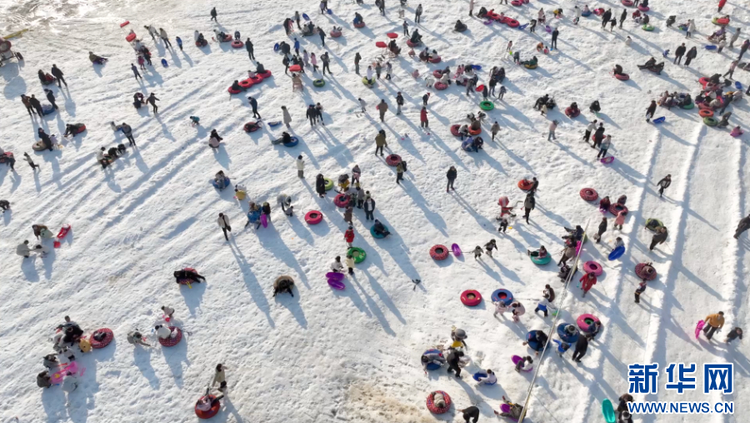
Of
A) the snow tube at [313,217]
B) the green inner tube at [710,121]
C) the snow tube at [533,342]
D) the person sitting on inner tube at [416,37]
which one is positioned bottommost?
the snow tube at [533,342]

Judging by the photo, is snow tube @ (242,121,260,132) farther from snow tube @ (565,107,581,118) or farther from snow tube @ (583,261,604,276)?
snow tube @ (583,261,604,276)

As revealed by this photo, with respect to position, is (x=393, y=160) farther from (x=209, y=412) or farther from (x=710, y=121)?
(x=710, y=121)

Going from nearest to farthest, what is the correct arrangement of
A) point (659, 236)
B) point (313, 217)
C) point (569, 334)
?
point (569, 334) → point (659, 236) → point (313, 217)

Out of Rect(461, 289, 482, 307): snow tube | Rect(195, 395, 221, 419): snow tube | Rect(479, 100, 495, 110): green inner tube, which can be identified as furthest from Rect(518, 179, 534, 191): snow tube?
Rect(195, 395, 221, 419): snow tube

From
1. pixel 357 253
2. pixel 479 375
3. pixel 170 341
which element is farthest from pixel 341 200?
pixel 479 375

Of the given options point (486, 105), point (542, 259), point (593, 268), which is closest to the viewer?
point (593, 268)

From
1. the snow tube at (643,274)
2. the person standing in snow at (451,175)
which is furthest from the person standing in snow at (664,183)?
the person standing in snow at (451,175)

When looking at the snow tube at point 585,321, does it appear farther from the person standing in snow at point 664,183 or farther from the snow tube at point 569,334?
the person standing in snow at point 664,183
